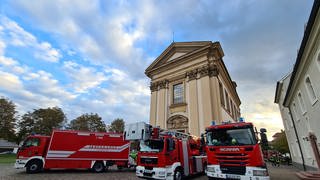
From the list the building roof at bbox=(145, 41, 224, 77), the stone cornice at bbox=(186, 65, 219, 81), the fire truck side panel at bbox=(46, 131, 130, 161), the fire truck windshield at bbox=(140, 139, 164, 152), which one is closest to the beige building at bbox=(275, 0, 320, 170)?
the stone cornice at bbox=(186, 65, 219, 81)

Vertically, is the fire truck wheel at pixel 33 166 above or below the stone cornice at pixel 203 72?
below

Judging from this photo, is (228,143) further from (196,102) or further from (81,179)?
(196,102)

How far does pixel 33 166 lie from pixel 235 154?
1281 cm

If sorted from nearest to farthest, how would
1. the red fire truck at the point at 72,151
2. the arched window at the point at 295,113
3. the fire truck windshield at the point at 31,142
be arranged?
the red fire truck at the point at 72,151
the fire truck windshield at the point at 31,142
the arched window at the point at 295,113

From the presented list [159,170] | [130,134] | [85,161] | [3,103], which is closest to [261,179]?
[159,170]

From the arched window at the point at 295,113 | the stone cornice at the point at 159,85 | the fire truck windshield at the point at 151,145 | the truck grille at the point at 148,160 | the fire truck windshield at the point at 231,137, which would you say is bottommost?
the truck grille at the point at 148,160

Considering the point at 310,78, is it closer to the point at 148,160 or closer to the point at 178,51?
the point at 148,160

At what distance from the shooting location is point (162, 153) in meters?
8.95

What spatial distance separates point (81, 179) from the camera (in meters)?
10.0

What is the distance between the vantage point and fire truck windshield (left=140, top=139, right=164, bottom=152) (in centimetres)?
931

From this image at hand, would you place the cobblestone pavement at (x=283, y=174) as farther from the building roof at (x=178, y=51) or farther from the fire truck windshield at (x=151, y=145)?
the building roof at (x=178, y=51)

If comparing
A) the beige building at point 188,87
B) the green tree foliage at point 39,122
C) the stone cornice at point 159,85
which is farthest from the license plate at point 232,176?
the green tree foliage at point 39,122

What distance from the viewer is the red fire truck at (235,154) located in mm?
7195

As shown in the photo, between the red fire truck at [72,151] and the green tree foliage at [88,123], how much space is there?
41.2 metres
